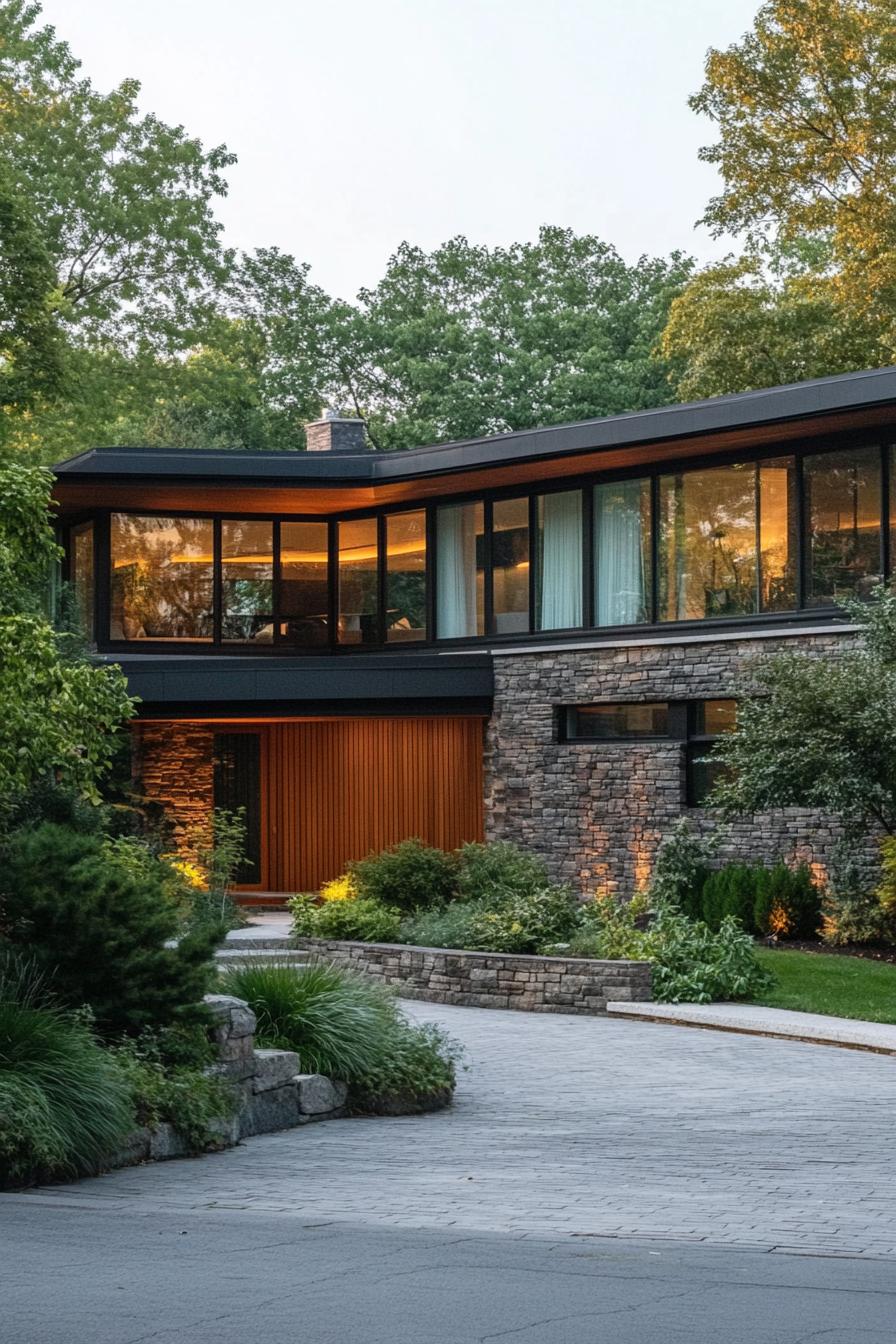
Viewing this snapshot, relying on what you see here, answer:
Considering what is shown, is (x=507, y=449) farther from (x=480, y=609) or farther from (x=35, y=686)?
(x=35, y=686)

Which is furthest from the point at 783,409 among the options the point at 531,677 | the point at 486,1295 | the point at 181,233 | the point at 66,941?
the point at 181,233

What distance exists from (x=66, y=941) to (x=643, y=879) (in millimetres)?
13797

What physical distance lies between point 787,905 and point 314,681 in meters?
7.74

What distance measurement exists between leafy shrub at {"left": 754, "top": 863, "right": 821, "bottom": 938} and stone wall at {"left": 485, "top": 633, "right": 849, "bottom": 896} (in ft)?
2.08

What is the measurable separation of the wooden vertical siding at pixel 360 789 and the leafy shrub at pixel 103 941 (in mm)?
15279

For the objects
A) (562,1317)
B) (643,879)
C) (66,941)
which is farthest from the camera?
(643,879)

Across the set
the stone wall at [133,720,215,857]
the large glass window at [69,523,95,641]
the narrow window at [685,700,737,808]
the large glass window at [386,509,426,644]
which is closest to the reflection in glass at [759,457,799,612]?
the narrow window at [685,700,737,808]

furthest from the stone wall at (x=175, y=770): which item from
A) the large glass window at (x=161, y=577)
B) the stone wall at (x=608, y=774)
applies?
the stone wall at (x=608, y=774)

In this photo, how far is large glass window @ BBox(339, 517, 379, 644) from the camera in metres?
28.2

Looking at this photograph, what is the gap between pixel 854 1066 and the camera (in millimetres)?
13953

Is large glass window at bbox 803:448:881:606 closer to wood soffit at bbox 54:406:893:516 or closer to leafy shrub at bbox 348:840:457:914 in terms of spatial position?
wood soffit at bbox 54:406:893:516

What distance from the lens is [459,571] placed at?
1051 inches

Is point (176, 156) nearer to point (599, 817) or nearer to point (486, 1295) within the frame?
point (599, 817)

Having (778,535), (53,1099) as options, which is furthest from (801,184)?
(53,1099)
